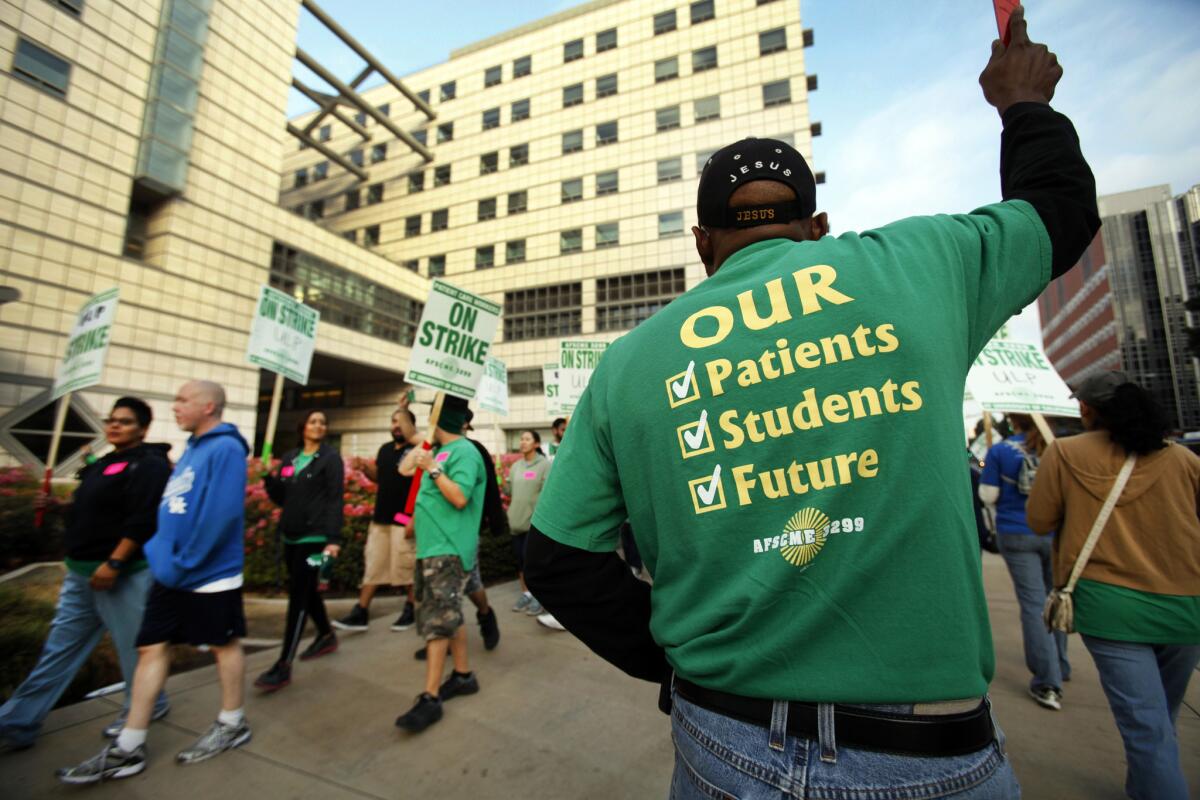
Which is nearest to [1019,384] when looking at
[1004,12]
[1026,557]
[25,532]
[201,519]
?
[1026,557]

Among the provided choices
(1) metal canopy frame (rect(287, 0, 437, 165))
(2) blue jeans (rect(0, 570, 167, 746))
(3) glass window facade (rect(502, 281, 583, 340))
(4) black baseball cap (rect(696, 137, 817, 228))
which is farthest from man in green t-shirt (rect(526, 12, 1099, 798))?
(1) metal canopy frame (rect(287, 0, 437, 165))

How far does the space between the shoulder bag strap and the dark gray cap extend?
0.28 meters

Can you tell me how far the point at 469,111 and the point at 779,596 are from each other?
38.3 meters

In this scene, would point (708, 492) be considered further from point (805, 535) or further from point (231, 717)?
point (231, 717)

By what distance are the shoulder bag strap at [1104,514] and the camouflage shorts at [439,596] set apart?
3.40m

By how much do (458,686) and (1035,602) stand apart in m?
4.07

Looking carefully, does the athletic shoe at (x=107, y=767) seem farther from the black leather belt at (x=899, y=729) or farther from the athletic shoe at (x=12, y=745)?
→ the black leather belt at (x=899, y=729)

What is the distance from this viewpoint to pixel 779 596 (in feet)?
3.04

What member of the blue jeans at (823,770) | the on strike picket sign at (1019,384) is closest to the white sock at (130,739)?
the blue jeans at (823,770)

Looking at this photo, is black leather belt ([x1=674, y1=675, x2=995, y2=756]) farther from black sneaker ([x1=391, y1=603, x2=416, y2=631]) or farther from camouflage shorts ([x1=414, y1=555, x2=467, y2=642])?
black sneaker ([x1=391, y1=603, x2=416, y2=631])

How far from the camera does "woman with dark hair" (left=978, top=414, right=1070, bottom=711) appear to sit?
12.1ft

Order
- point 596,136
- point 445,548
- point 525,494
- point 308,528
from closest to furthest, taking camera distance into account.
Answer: point 445,548
point 308,528
point 525,494
point 596,136

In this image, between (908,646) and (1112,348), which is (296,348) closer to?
(908,646)

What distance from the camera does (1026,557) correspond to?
3.96m
